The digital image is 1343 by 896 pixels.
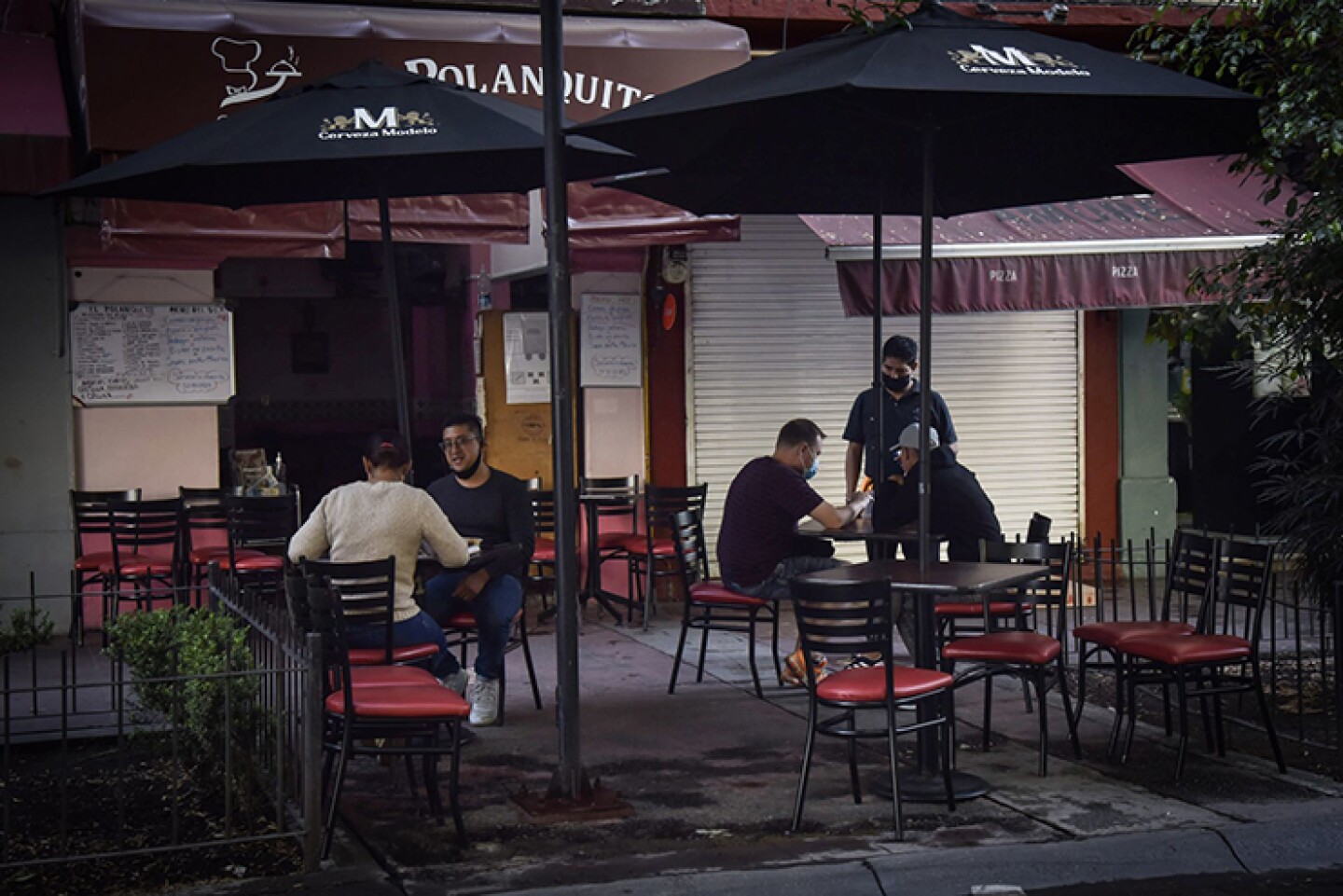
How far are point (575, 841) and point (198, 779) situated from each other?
6.35ft

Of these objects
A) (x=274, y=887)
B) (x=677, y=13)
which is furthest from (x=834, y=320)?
(x=274, y=887)

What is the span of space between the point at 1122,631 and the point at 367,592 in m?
3.60

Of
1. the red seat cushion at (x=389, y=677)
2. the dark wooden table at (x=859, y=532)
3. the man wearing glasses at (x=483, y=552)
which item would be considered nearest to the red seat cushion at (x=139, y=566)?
Answer: the man wearing glasses at (x=483, y=552)

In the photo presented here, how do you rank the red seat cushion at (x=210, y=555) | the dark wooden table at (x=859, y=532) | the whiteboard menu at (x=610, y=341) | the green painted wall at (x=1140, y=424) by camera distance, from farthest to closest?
1. the green painted wall at (x=1140, y=424)
2. the whiteboard menu at (x=610, y=341)
3. the red seat cushion at (x=210, y=555)
4. the dark wooden table at (x=859, y=532)

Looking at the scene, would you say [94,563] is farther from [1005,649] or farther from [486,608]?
[1005,649]

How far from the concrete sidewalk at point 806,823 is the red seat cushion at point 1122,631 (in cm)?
57

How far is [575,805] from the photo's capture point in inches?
269

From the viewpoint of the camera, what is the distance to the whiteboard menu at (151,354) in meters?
11.6

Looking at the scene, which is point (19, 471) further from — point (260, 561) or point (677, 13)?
point (677, 13)

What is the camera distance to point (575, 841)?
21.2ft

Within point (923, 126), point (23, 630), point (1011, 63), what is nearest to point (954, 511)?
point (923, 126)

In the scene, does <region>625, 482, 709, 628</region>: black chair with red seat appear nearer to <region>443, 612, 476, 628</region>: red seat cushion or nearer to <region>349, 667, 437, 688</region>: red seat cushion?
<region>443, 612, 476, 628</region>: red seat cushion

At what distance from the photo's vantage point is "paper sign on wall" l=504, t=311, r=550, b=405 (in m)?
13.1

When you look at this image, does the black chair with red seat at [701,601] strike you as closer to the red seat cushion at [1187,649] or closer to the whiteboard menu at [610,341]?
the red seat cushion at [1187,649]
